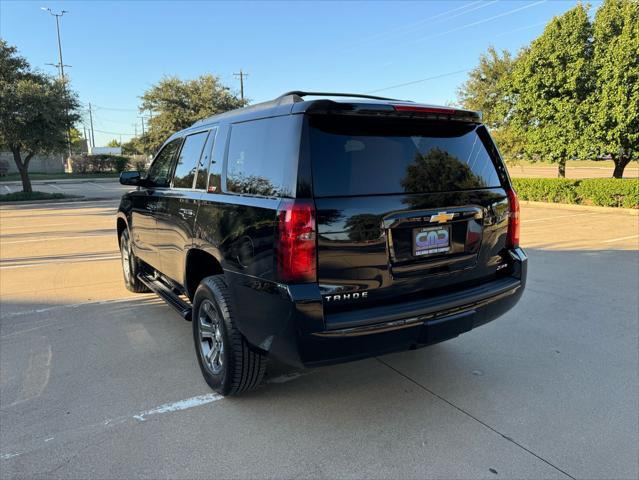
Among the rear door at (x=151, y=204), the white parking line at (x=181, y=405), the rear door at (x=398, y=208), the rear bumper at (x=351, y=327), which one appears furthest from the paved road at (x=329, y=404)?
the rear door at (x=398, y=208)

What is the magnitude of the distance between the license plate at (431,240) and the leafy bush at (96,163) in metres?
45.5

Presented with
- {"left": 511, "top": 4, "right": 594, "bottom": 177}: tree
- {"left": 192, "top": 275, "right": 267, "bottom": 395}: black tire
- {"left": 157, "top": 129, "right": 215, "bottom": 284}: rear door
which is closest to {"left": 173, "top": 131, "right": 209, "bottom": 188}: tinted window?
{"left": 157, "top": 129, "right": 215, "bottom": 284}: rear door

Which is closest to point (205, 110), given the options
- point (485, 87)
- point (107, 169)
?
point (107, 169)

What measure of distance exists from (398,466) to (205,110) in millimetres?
36046

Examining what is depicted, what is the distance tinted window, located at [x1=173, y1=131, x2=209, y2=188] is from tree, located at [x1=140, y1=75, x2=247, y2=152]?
109ft

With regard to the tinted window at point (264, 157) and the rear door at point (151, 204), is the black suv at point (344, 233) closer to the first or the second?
the tinted window at point (264, 157)

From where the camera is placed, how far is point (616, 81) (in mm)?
13734

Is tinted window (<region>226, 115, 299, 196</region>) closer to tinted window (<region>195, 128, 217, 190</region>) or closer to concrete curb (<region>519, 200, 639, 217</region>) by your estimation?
tinted window (<region>195, 128, 217, 190</region>)

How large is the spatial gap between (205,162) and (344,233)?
159cm

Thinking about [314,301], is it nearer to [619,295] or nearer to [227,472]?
[227,472]

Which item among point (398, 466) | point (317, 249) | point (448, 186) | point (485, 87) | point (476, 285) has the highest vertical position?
point (485, 87)

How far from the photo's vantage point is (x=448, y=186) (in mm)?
2959

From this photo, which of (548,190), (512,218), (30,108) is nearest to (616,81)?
(548,190)

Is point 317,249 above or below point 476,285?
above
